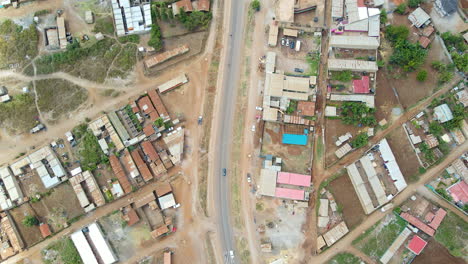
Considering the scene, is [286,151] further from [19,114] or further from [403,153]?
[19,114]

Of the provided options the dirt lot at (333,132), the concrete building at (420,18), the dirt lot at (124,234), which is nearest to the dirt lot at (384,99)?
the dirt lot at (333,132)


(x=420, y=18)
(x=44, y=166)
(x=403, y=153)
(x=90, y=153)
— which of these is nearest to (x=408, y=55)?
(x=420, y=18)

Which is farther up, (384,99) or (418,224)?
(384,99)

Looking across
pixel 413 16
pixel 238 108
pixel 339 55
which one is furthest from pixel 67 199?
pixel 413 16

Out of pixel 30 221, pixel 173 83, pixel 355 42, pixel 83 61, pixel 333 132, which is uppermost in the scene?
pixel 355 42

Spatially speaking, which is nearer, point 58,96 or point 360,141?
point 360,141

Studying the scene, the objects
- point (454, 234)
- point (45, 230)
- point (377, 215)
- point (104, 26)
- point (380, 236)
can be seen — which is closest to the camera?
point (454, 234)
